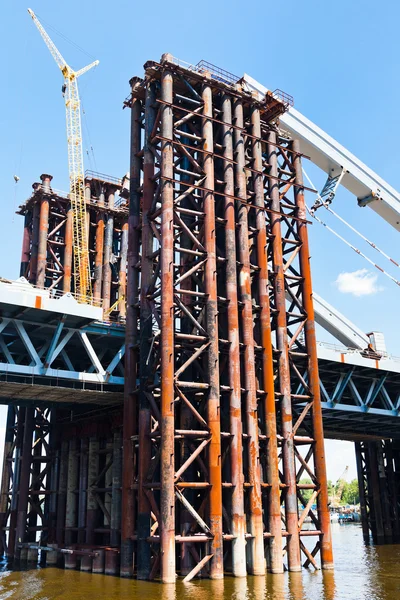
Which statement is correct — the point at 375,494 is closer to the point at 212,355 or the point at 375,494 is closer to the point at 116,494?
the point at 116,494

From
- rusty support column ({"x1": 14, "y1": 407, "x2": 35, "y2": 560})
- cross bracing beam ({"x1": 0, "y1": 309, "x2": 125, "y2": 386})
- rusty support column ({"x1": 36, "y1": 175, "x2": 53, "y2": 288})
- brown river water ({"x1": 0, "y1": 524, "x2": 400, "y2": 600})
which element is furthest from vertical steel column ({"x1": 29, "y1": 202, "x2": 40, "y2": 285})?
brown river water ({"x1": 0, "y1": 524, "x2": 400, "y2": 600})

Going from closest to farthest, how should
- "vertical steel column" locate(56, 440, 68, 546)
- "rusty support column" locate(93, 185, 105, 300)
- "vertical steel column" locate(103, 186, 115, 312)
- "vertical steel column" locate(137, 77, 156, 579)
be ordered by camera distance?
"vertical steel column" locate(137, 77, 156, 579) → "vertical steel column" locate(56, 440, 68, 546) → "vertical steel column" locate(103, 186, 115, 312) → "rusty support column" locate(93, 185, 105, 300)

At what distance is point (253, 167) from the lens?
130ft

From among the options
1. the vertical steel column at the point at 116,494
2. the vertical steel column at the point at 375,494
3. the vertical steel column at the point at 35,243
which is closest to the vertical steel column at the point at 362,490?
the vertical steel column at the point at 375,494

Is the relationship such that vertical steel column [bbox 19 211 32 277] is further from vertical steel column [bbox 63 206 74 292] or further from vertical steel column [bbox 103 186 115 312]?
vertical steel column [bbox 103 186 115 312]

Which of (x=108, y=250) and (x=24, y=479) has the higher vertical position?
(x=108, y=250)

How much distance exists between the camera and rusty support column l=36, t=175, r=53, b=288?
178ft

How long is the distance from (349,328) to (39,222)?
30.2 meters

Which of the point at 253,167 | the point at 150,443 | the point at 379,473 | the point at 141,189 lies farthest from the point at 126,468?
the point at 379,473

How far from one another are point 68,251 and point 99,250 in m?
4.32

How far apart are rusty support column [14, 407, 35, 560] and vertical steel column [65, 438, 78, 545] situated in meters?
4.11

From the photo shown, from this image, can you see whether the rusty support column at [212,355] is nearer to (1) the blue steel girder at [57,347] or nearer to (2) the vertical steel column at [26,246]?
(1) the blue steel girder at [57,347]

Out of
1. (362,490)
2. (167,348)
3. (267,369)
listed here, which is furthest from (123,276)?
(362,490)

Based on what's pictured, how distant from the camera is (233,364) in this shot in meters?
33.2
